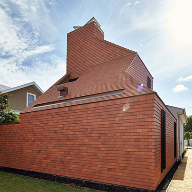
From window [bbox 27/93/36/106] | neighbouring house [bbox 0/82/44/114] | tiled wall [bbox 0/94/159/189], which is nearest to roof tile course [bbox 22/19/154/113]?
tiled wall [bbox 0/94/159/189]

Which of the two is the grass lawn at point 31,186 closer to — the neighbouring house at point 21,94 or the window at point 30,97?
the neighbouring house at point 21,94

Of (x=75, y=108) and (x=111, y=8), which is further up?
(x=111, y=8)

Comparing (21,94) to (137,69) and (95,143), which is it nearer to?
(137,69)

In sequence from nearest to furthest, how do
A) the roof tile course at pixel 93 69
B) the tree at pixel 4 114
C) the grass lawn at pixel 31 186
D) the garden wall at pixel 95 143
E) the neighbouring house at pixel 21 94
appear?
the garden wall at pixel 95 143 → the grass lawn at pixel 31 186 → the roof tile course at pixel 93 69 → the tree at pixel 4 114 → the neighbouring house at pixel 21 94

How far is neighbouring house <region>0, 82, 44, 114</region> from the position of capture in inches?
593

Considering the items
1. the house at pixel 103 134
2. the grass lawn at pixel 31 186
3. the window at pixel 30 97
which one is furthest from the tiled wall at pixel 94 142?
the window at pixel 30 97

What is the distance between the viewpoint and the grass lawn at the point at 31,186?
16.7 ft

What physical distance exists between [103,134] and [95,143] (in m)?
0.48

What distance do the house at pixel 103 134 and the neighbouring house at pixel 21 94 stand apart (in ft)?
22.3

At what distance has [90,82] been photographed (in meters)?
8.37

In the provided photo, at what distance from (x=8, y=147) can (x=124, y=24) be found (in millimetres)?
9171

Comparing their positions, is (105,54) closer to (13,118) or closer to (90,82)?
(90,82)

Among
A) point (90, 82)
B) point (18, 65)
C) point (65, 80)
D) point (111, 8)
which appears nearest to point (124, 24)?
point (111, 8)

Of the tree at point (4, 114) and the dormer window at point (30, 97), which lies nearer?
the tree at point (4, 114)
